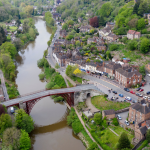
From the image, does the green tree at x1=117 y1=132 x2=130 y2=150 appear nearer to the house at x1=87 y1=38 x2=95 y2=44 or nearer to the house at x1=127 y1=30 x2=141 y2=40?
the house at x1=127 y1=30 x2=141 y2=40

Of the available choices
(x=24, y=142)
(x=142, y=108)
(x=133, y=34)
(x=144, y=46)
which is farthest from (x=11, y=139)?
(x=133, y=34)

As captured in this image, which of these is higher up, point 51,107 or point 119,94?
point 119,94

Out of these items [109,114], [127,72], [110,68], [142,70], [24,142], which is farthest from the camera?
[110,68]

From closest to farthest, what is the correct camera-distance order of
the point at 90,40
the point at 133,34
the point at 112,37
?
the point at 133,34, the point at 112,37, the point at 90,40

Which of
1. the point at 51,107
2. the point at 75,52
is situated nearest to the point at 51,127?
the point at 51,107

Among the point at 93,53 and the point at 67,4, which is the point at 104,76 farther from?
the point at 67,4

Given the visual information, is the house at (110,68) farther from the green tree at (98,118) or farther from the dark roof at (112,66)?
the green tree at (98,118)

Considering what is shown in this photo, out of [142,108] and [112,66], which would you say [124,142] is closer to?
[142,108]

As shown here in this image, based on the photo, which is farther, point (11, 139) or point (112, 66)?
point (112, 66)
